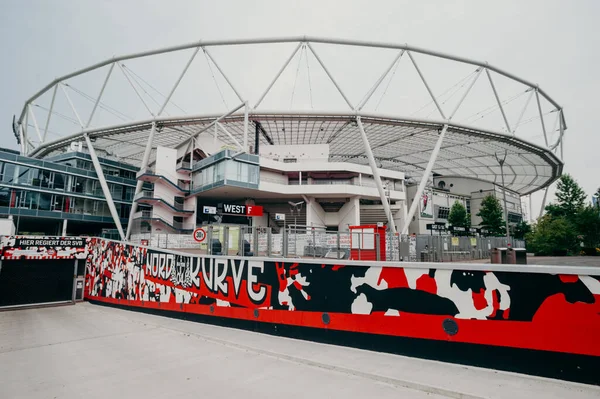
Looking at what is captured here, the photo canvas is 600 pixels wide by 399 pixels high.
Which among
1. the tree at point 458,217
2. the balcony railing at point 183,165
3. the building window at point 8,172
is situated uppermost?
the balcony railing at point 183,165

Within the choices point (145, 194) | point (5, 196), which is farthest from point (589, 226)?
point (5, 196)

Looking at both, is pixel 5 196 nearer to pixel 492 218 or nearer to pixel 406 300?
pixel 406 300

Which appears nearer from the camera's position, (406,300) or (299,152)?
(406,300)

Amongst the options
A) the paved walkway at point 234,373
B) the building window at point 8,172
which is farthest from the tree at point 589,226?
the building window at point 8,172

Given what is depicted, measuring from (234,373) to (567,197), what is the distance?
6055 cm

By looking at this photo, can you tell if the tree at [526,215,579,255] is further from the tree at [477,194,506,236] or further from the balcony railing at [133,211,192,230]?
the balcony railing at [133,211,192,230]

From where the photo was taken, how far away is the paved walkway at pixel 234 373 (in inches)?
187

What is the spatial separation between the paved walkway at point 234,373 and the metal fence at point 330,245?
123 inches

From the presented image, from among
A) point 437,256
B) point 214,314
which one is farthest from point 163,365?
point 437,256

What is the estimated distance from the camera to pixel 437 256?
2272cm

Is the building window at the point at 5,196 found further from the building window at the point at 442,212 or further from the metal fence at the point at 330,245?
the building window at the point at 442,212

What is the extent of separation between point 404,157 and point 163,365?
243ft

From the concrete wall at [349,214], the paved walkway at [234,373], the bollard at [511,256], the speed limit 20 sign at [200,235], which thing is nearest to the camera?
the paved walkway at [234,373]

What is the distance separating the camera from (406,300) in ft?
21.1
